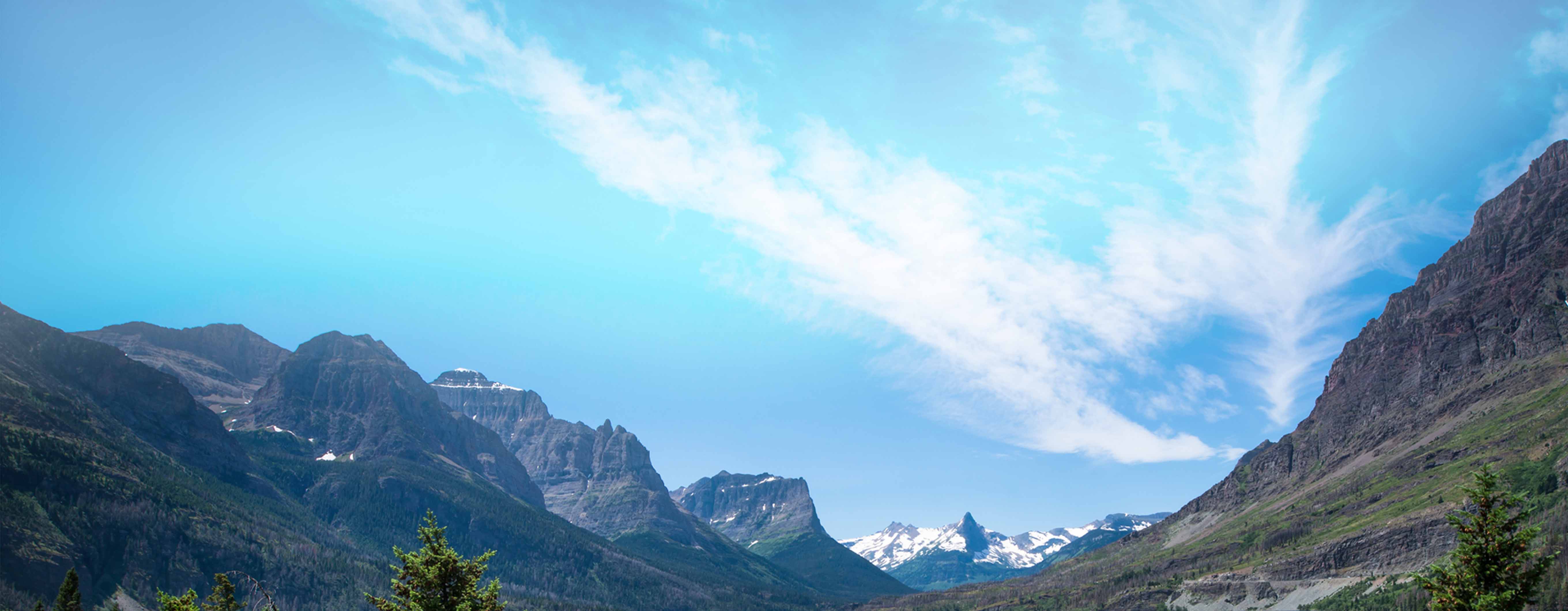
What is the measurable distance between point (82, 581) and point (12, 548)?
2002 centimetres

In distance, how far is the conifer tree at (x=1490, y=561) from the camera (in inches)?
1635

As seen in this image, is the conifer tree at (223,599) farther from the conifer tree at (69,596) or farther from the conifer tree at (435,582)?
the conifer tree at (435,582)

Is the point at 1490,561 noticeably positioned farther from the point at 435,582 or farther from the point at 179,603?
the point at 179,603

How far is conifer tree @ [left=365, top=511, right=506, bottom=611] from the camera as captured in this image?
38000mm

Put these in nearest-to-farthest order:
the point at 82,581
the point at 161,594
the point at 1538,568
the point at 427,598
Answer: the point at 427,598 < the point at 1538,568 < the point at 161,594 < the point at 82,581

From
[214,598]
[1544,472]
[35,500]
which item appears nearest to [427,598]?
[214,598]

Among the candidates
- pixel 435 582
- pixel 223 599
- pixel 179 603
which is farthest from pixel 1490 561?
pixel 223 599

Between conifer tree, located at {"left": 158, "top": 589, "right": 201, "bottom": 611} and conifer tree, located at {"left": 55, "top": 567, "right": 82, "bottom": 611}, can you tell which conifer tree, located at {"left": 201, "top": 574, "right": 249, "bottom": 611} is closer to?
conifer tree, located at {"left": 158, "top": 589, "right": 201, "bottom": 611}

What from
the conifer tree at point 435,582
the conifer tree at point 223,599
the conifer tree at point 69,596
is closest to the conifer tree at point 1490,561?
the conifer tree at point 435,582

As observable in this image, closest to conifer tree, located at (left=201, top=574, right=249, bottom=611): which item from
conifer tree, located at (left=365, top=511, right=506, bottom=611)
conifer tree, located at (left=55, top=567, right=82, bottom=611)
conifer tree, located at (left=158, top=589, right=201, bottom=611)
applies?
conifer tree, located at (left=158, top=589, right=201, bottom=611)

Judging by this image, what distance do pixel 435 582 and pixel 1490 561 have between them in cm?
5394

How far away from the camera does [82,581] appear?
184m

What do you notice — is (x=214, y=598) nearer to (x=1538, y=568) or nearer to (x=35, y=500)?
(x=1538, y=568)

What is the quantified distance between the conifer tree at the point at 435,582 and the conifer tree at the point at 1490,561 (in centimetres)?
4921
